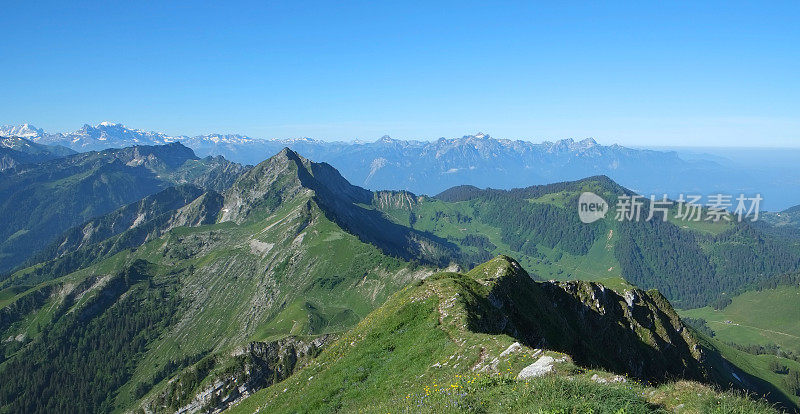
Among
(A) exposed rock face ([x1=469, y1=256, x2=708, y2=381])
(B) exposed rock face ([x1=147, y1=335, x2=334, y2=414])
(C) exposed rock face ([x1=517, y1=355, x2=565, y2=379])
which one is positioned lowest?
(B) exposed rock face ([x1=147, y1=335, x2=334, y2=414])

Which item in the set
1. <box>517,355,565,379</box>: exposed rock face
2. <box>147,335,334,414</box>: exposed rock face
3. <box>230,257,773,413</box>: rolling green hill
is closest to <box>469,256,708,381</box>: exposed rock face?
<box>230,257,773,413</box>: rolling green hill

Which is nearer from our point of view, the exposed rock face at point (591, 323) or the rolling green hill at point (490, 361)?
the rolling green hill at point (490, 361)

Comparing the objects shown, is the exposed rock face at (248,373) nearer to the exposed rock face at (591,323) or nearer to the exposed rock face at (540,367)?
the exposed rock face at (591,323)

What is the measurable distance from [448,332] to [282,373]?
83.4 m

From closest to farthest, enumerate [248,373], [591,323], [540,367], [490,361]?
[540,367] → [490,361] → [591,323] → [248,373]

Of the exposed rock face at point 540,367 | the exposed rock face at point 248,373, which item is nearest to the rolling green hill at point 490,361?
the exposed rock face at point 540,367

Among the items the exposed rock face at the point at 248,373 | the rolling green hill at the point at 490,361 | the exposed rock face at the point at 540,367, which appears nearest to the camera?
the rolling green hill at the point at 490,361

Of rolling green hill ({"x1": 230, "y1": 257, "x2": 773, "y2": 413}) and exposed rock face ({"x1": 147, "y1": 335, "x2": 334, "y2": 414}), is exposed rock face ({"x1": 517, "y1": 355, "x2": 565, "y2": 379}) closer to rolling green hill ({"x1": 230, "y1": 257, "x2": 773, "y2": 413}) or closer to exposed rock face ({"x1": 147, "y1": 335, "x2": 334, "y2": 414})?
rolling green hill ({"x1": 230, "y1": 257, "x2": 773, "y2": 413})

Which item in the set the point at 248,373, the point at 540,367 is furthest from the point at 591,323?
the point at 248,373

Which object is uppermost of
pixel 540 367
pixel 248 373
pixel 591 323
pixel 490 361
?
pixel 540 367

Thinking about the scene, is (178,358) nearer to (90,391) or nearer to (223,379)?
(90,391)

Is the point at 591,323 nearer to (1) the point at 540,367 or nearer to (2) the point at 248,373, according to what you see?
(1) the point at 540,367

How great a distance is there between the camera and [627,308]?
3440 inches

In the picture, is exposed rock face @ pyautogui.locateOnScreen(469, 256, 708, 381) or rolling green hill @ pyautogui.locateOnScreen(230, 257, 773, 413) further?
exposed rock face @ pyautogui.locateOnScreen(469, 256, 708, 381)
